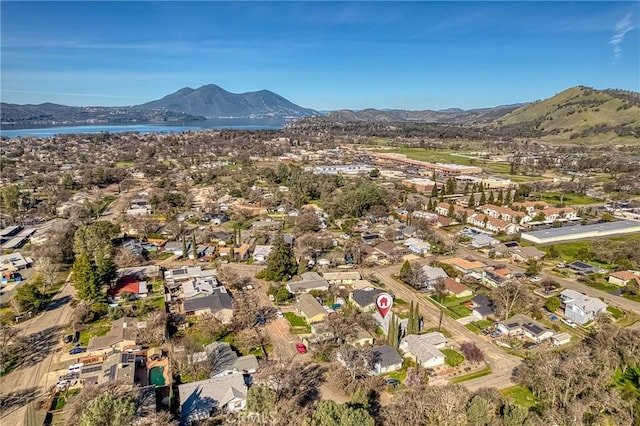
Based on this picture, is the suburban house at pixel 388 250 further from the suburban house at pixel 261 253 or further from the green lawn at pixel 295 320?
the green lawn at pixel 295 320

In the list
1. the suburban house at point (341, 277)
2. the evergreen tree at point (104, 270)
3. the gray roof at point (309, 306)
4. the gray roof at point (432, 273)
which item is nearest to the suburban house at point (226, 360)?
the gray roof at point (309, 306)

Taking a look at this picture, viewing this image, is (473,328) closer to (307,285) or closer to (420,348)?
(420,348)

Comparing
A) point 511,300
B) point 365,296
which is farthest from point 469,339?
point 365,296

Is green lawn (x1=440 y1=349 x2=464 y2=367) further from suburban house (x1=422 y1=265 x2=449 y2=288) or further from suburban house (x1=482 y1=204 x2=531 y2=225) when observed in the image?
suburban house (x1=482 y1=204 x2=531 y2=225)

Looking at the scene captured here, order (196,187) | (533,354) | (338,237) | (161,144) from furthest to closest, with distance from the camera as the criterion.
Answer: (161,144) → (196,187) → (338,237) → (533,354)

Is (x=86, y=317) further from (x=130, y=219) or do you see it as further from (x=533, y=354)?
(x=533, y=354)

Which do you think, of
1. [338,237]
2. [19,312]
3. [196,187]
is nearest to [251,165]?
[196,187]

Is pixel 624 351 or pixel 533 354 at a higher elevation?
pixel 624 351
